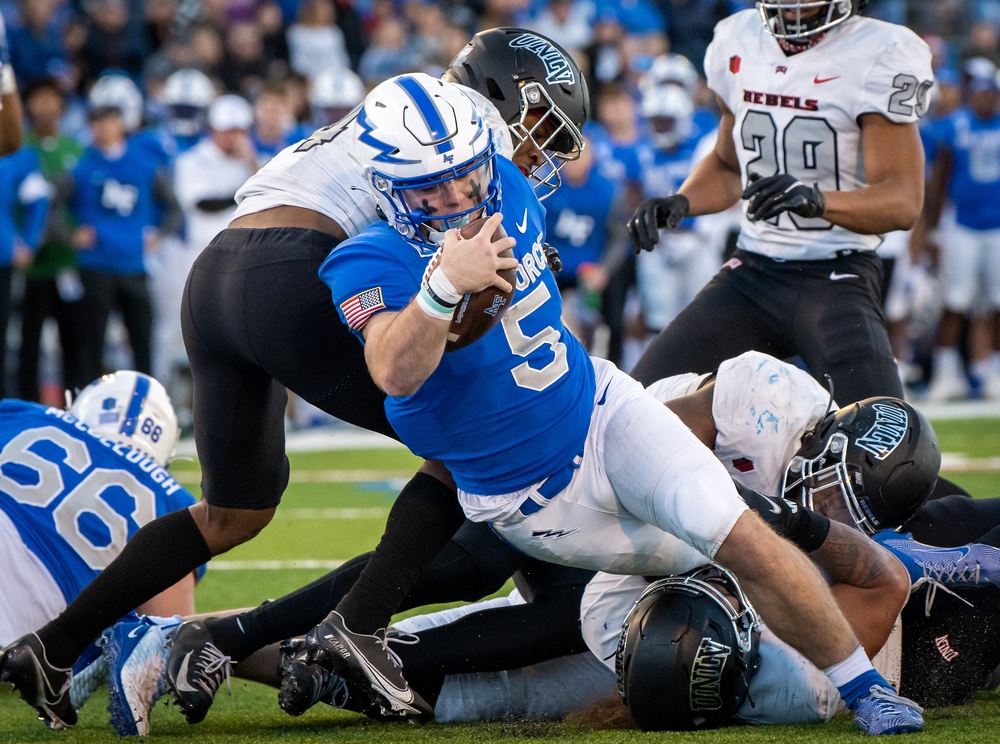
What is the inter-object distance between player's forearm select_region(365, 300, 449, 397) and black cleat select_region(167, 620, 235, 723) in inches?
38.5

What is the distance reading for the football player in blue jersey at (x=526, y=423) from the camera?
9.87ft

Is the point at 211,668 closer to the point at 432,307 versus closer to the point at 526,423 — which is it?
the point at 526,423

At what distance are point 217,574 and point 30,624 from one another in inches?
69.1

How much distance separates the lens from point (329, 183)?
3543 millimetres

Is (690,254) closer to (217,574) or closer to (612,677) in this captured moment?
(217,574)

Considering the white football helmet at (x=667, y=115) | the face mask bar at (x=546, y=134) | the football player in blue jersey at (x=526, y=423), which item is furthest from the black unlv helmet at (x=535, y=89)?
the white football helmet at (x=667, y=115)

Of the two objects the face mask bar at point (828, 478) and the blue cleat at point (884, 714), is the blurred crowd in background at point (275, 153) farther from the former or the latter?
the blue cleat at point (884, 714)

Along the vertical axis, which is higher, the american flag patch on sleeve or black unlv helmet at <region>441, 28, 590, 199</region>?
black unlv helmet at <region>441, 28, 590, 199</region>

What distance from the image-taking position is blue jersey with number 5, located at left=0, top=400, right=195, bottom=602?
3.79 metres

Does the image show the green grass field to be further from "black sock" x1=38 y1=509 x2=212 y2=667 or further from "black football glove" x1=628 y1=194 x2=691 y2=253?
"black football glove" x1=628 y1=194 x2=691 y2=253

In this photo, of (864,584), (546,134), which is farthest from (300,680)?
(546,134)

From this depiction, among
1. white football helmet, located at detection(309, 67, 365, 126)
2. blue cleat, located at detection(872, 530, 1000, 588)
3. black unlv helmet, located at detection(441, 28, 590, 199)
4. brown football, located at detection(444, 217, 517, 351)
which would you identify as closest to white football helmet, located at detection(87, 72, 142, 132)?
white football helmet, located at detection(309, 67, 365, 126)

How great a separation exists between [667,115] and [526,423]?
7282mm

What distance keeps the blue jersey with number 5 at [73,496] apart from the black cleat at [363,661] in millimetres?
922
